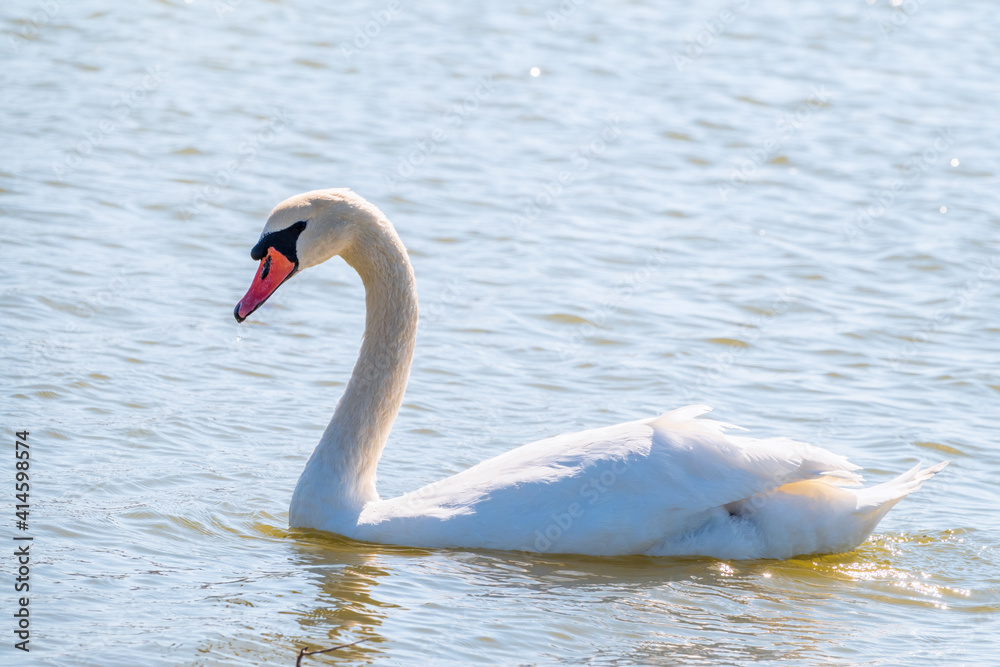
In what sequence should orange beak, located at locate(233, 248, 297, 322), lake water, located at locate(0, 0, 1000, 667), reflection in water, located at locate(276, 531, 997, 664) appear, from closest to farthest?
reflection in water, located at locate(276, 531, 997, 664) → lake water, located at locate(0, 0, 1000, 667) → orange beak, located at locate(233, 248, 297, 322)

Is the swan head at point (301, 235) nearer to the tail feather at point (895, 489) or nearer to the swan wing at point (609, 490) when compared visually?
the swan wing at point (609, 490)

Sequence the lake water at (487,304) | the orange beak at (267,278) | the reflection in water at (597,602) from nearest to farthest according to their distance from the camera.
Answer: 1. the reflection in water at (597,602)
2. the lake water at (487,304)
3. the orange beak at (267,278)

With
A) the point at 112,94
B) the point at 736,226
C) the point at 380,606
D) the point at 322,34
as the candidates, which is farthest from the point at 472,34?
the point at 380,606

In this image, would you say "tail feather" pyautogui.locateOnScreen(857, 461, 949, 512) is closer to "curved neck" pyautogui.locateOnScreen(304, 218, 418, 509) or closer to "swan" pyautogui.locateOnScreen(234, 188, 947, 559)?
"swan" pyautogui.locateOnScreen(234, 188, 947, 559)

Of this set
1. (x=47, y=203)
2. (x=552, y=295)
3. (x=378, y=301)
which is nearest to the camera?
(x=378, y=301)

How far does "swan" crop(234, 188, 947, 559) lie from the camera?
21.7ft

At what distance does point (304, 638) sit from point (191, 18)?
48.8 ft

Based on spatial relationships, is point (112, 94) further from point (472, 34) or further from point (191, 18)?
point (472, 34)

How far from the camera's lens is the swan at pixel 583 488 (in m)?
6.62

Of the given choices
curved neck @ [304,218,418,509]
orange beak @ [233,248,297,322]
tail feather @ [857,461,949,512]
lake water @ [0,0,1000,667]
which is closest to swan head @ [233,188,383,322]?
orange beak @ [233,248,297,322]

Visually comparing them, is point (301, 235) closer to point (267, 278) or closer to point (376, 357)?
point (267, 278)

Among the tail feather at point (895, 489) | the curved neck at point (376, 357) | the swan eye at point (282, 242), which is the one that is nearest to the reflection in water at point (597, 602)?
the tail feather at point (895, 489)

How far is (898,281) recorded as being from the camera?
1187cm

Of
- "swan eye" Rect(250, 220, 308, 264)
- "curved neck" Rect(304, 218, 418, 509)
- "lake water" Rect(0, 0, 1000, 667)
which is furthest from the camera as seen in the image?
"curved neck" Rect(304, 218, 418, 509)
